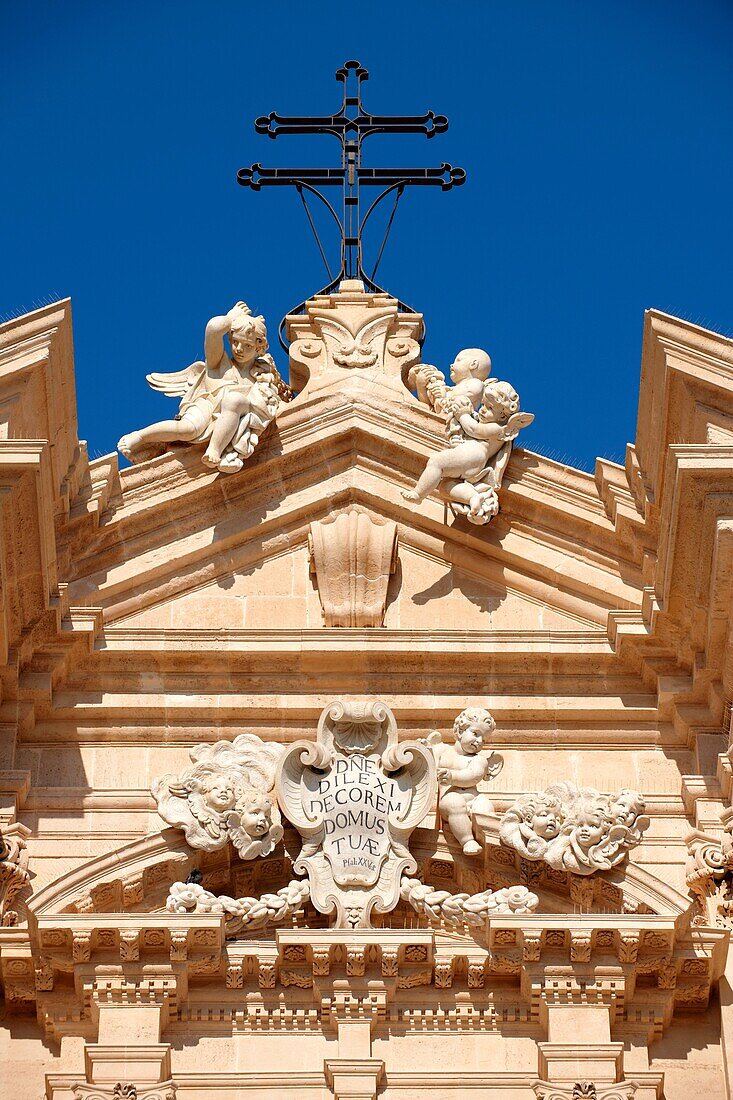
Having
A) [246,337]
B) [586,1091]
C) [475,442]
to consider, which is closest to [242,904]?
[586,1091]

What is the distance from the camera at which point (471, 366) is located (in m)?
20.5

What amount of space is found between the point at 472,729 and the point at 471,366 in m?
3.04

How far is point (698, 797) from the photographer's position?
741 inches

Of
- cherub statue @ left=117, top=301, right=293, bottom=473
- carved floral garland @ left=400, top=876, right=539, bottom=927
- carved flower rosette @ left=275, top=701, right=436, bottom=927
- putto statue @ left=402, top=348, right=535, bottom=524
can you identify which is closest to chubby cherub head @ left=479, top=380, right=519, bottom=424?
putto statue @ left=402, top=348, right=535, bottom=524

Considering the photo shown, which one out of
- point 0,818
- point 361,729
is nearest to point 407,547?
point 361,729

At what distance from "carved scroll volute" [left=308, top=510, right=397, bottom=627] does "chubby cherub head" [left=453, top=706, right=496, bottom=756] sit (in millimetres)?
1301

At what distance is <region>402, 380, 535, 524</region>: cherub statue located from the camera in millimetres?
19969

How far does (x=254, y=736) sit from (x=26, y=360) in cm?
303

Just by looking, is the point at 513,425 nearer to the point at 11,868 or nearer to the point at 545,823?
the point at 545,823

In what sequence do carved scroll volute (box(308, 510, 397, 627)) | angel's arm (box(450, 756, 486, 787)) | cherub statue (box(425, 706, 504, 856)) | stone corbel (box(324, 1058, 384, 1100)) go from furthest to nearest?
carved scroll volute (box(308, 510, 397, 627))
angel's arm (box(450, 756, 486, 787))
cherub statue (box(425, 706, 504, 856))
stone corbel (box(324, 1058, 384, 1100))

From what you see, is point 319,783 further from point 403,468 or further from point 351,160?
point 351,160

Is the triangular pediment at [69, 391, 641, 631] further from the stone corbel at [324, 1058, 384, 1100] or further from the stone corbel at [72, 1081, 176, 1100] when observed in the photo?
the stone corbel at [72, 1081, 176, 1100]

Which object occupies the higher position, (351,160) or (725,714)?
(351,160)

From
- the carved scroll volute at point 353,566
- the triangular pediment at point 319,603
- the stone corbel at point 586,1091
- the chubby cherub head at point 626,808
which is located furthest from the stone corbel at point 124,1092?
the carved scroll volute at point 353,566
